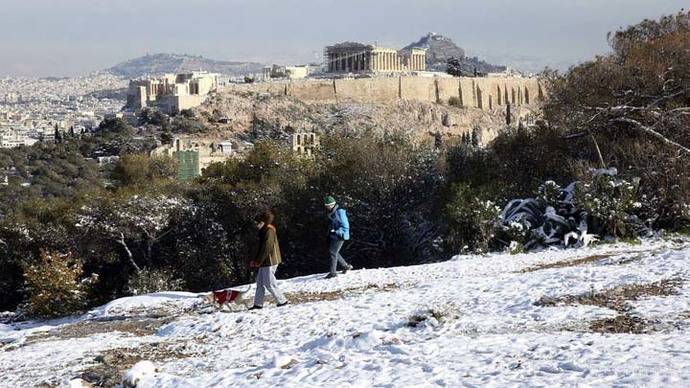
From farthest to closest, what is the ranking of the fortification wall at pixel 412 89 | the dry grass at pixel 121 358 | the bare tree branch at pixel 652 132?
the fortification wall at pixel 412 89 → the bare tree branch at pixel 652 132 → the dry grass at pixel 121 358

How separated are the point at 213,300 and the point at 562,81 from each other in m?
13.2

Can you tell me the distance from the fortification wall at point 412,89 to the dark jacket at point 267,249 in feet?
239

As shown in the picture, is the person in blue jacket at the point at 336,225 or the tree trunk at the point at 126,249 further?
the tree trunk at the point at 126,249

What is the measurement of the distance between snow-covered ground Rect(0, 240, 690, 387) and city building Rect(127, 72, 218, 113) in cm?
6669

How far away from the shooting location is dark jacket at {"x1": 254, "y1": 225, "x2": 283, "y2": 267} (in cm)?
1003

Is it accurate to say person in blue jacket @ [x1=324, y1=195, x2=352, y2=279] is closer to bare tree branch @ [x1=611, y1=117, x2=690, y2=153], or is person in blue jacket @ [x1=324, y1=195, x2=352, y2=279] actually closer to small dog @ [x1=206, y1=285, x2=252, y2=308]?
small dog @ [x1=206, y1=285, x2=252, y2=308]

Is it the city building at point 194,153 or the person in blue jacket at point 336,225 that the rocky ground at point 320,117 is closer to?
the city building at point 194,153

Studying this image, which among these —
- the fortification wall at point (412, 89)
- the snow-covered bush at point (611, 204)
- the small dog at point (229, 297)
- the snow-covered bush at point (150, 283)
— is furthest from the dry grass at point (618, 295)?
the fortification wall at point (412, 89)

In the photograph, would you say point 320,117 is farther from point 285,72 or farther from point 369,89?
point 285,72

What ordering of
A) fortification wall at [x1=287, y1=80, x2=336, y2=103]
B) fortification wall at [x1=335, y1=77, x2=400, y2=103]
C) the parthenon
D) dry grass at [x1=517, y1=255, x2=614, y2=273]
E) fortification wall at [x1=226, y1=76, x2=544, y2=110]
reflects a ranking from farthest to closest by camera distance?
1. the parthenon
2. fortification wall at [x1=335, y1=77, x2=400, y2=103]
3. fortification wall at [x1=226, y1=76, x2=544, y2=110]
4. fortification wall at [x1=287, y1=80, x2=336, y2=103]
5. dry grass at [x1=517, y1=255, x2=614, y2=273]

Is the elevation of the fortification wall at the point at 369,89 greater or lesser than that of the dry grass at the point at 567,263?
greater

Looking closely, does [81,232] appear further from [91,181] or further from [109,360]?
[91,181]

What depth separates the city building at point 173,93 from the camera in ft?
254

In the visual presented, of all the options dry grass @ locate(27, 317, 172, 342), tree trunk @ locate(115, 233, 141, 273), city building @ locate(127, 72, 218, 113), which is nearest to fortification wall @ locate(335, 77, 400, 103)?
city building @ locate(127, 72, 218, 113)
